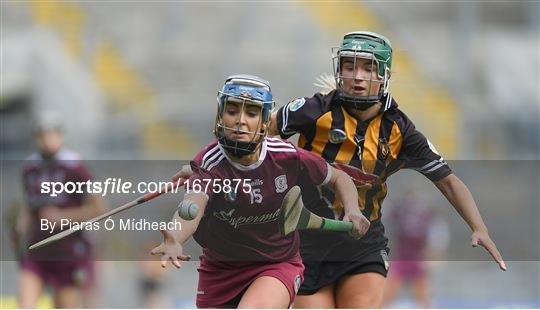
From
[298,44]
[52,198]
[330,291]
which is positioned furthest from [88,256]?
[298,44]

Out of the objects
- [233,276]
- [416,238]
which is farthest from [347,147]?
[416,238]

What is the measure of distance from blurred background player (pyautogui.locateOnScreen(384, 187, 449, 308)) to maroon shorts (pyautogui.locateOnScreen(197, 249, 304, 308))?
20.3 ft

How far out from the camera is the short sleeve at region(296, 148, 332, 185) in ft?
15.6

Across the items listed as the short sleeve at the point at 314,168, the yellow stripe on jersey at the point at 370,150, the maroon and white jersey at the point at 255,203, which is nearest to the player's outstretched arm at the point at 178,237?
the maroon and white jersey at the point at 255,203

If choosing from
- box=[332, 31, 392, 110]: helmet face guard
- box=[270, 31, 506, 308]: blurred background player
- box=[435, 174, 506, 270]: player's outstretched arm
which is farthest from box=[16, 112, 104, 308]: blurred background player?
box=[435, 174, 506, 270]: player's outstretched arm

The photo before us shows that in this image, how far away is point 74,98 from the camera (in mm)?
12766

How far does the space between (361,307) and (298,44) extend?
28.2 feet

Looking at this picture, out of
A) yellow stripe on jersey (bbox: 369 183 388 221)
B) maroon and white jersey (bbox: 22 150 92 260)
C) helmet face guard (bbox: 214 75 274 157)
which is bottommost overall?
maroon and white jersey (bbox: 22 150 92 260)

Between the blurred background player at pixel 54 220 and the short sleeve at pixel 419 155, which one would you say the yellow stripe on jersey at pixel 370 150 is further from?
the blurred background player at pixel 54 220

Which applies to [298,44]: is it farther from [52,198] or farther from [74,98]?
[52,198]

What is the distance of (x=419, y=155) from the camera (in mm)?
5008

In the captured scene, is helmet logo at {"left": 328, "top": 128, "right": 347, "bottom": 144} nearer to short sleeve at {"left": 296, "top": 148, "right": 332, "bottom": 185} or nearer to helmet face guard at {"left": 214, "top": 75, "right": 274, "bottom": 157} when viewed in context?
short sleeve at {"left": 296, "top": 148, "right": 332, "bottom": 185}

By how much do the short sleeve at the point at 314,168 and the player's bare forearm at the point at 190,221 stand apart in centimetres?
53

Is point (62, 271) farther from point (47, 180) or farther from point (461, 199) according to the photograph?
point (461, 199)
